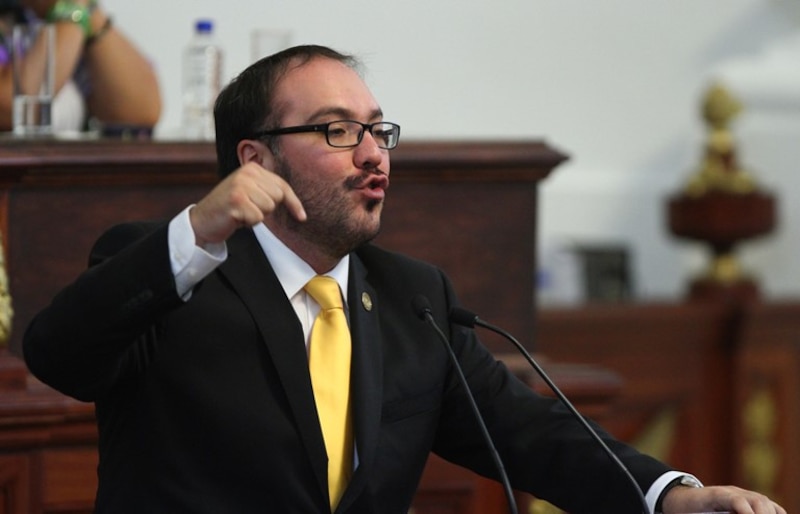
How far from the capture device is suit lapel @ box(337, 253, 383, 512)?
2426mm

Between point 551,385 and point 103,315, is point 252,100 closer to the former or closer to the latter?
point 103,315

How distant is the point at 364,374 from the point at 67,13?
5.14 ft

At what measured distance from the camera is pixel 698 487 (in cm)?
240

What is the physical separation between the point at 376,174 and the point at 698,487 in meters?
0.66

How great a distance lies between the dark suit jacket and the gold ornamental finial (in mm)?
3131

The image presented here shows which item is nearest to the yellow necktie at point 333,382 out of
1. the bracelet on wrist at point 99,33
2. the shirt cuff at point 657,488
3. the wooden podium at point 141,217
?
the shirt cuff at point 657,488

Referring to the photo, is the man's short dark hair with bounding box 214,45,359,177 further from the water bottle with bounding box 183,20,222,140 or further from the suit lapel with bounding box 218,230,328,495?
the water bottle with bounding box 183,20,222,140

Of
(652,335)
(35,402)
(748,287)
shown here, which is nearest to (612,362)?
(652,335)

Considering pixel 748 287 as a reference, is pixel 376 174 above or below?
above

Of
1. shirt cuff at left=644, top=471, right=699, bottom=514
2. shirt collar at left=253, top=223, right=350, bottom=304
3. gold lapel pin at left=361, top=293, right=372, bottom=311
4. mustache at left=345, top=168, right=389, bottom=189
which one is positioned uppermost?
mustache at left=345, top=168, right=389, bottom=189

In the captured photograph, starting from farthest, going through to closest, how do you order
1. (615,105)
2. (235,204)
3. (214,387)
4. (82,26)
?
(615,105) < (82,26) < (214,387) < (235,204)

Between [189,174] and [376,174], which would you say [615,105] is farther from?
[376,174]

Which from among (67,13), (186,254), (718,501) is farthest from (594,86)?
(186,254)

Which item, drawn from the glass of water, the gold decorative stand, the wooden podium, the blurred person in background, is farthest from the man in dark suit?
the gold decorative stand
